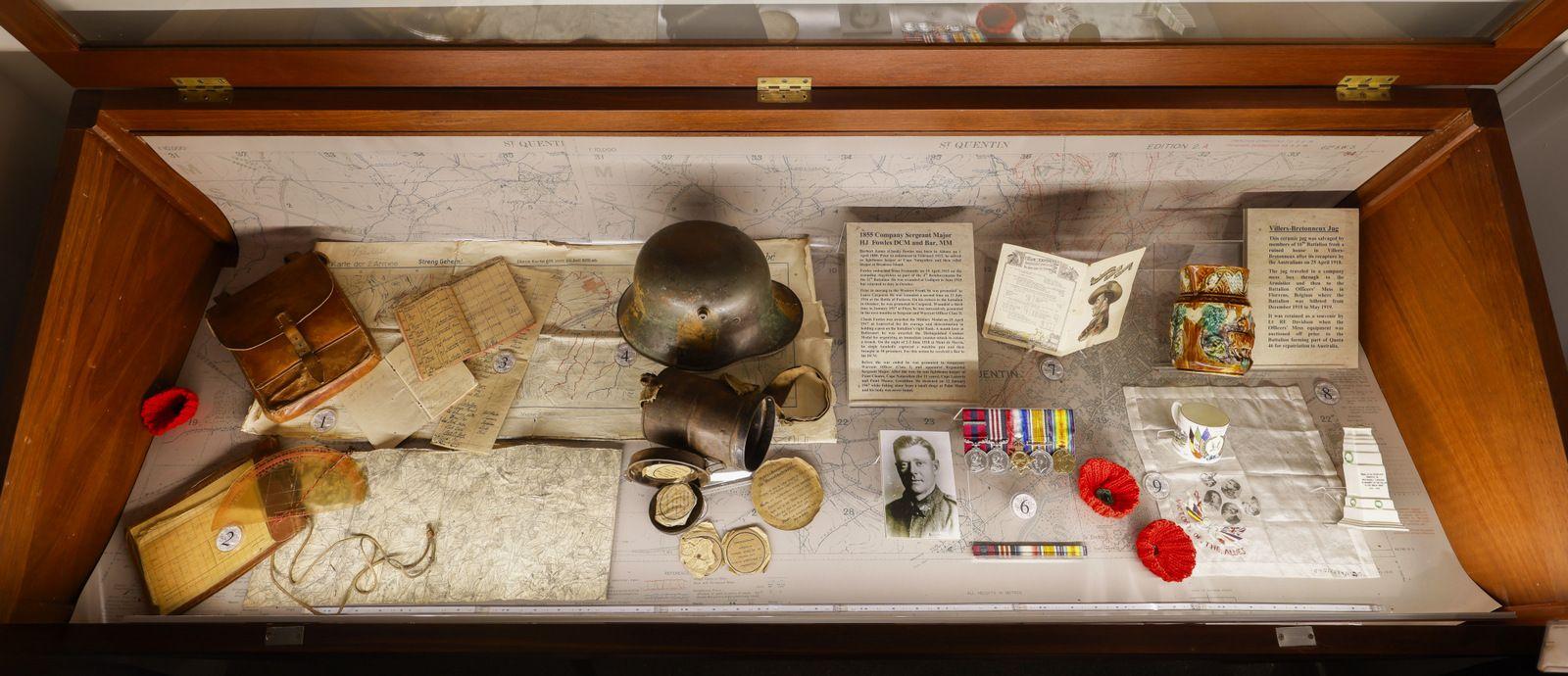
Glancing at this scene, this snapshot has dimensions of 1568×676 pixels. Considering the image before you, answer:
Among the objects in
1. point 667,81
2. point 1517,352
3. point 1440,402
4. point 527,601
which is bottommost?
point 527,601

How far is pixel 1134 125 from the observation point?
161 cm

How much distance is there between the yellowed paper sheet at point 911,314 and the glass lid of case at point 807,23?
1.78 ft

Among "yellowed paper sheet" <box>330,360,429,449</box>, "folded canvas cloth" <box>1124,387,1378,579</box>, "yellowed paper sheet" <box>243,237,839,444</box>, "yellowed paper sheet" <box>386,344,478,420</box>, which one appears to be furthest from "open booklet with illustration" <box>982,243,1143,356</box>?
"yellowed paper sheet" <box>330,360,429,449</box>

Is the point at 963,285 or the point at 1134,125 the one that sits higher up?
the point at 1134,125

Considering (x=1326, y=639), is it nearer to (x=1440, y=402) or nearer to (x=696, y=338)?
(x=1440, y=402)

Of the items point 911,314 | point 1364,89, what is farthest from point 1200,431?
point 1364,89

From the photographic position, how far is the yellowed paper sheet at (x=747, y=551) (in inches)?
62.8

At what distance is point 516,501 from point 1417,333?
2286 millimetres

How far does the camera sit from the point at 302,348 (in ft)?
5.73

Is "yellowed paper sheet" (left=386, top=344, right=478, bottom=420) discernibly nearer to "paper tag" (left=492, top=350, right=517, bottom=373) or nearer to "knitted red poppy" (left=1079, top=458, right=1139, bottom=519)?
"paper tag" (left=492, top=350, right=517, bottom=373)

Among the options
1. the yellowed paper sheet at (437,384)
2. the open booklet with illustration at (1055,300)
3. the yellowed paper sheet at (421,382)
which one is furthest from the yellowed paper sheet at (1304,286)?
the yellowed paper sheet at (437,384)

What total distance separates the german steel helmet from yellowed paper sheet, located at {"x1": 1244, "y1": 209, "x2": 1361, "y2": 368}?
51.4 inches

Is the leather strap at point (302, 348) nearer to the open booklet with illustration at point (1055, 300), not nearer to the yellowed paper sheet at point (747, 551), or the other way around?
the yellowed paper sheet at point (747, 551)

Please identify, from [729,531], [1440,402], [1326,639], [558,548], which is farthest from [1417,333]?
[558,548]
